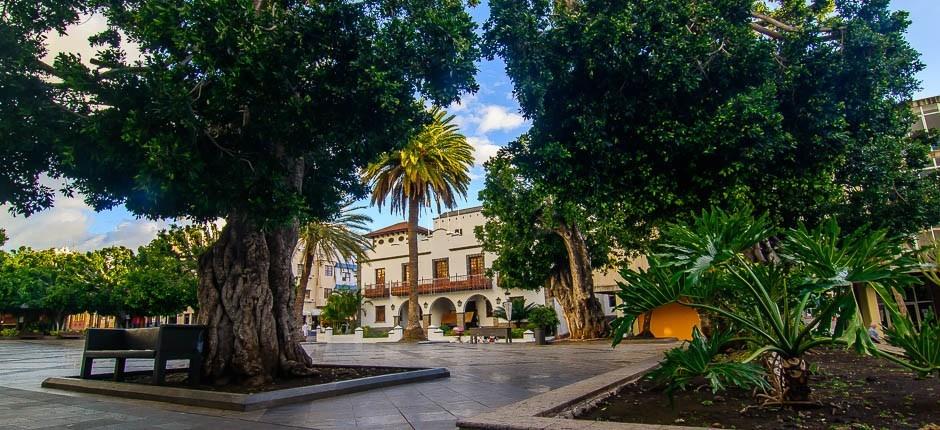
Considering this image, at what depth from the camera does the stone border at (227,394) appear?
584 cm

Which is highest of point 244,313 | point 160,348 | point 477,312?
point 477,312

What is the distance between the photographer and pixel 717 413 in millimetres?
4105

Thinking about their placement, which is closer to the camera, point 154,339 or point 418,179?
point 154,339

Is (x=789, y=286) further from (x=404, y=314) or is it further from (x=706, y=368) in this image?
(x=404, y=314)

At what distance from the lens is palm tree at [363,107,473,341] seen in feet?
100

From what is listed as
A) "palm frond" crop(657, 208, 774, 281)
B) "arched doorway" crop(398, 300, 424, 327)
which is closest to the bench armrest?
"palm frond" crop(657, 208, 774, 281)

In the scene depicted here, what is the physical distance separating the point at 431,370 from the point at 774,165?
609 cm

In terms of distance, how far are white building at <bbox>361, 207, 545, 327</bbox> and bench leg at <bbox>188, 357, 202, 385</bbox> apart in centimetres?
2961

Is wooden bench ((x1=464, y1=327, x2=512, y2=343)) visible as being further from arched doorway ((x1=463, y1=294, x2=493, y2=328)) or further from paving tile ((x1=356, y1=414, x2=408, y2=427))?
paving tile ((x1=356, y1=414, x2=408, y2=427))

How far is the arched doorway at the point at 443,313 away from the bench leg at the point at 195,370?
1358 inches

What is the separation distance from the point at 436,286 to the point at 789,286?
36.3 metres

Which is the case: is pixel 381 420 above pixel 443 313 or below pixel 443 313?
below

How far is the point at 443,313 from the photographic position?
42406mm

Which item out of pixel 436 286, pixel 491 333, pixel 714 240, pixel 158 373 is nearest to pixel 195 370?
pixel 158 373
